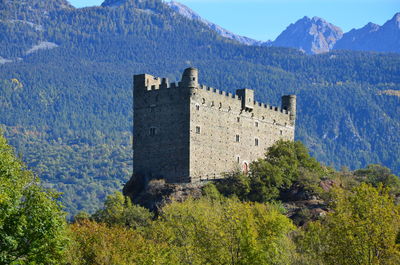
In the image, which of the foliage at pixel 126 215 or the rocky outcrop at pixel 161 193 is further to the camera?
the rocky outcrop at pixel 161 193

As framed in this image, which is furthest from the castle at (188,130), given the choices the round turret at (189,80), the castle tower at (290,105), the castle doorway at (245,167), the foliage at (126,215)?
the castle tower at (290,105)

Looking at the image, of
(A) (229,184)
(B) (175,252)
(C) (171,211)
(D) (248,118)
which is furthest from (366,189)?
(D) (248,118)

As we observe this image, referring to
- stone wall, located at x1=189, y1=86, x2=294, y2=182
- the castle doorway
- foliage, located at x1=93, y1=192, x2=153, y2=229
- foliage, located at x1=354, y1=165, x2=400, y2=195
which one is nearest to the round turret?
stone wall, located at x1=189, y1=86, x2=294, y2=182

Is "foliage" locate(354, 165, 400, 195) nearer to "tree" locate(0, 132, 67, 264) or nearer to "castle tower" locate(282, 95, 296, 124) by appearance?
"castle tower" locate(282, 95, 296, 124)

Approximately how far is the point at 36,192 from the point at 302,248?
23514mm

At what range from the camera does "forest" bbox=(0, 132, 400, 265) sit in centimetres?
5659

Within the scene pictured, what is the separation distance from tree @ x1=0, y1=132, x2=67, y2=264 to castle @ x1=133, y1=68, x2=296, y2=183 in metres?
40.0

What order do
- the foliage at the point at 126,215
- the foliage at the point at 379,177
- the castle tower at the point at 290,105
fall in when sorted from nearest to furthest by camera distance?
1. the foliage at the point at 126,215
2. the foliage at the point at 379,177
3. the castle tower at the point at 290,105

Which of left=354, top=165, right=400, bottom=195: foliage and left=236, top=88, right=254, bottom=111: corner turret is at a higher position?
left=236, top=88, right=254, bottom=111: corner turret

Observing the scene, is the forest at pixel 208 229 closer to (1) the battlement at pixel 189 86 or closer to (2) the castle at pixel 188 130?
(2) the castle at pixel 188 130

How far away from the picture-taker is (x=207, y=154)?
102000 mm

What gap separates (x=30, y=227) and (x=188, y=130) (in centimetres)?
4414

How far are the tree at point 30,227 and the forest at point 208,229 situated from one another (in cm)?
7

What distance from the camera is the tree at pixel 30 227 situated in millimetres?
55594
